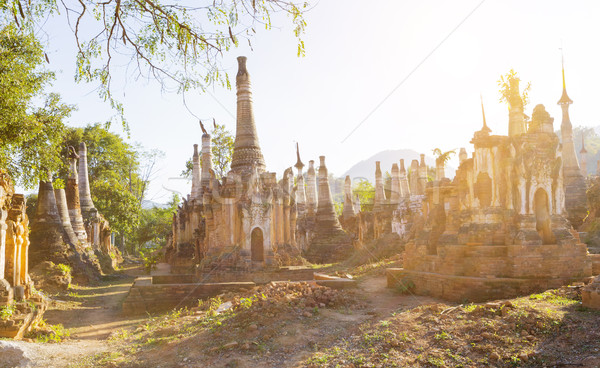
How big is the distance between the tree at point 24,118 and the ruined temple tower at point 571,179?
2038 centimetres

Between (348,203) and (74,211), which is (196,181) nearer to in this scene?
(74,211)

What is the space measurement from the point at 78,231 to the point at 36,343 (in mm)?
13921

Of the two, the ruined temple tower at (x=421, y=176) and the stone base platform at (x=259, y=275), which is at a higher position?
the ruined temple tower at (x=421, y=176)

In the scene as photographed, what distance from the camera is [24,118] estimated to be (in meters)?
9.33

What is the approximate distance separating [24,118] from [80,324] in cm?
491

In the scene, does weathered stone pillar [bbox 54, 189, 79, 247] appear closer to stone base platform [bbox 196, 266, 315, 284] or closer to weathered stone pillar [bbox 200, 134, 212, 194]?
weathered stone pillar [bbox 200, 134, 212, 194]

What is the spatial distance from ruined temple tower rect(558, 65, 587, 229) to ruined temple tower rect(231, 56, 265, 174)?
14348mm

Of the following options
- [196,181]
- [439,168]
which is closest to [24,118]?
[196,181]

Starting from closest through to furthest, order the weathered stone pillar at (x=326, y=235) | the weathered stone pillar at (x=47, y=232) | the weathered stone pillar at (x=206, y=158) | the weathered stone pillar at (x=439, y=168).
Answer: the weathered stone pillar at (x=47, y=232), the weathered stone pillar at (x=206, y=158), the weathered stone pillar at (x=326, y=235), the weathered stone pillar at (x=439, y=168)

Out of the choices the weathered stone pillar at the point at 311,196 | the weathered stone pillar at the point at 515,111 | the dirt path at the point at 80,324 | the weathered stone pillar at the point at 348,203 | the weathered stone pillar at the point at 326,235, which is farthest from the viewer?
the weathered stone pillar at the point at 348,203

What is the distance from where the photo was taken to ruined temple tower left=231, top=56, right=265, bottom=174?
17.6 m

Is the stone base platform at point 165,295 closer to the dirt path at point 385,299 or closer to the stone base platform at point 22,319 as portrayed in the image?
the stone base platform at point 22,319

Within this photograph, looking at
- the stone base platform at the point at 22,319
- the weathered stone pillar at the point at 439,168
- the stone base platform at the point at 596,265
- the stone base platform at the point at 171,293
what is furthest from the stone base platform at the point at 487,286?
the weathered stone pillar at the point at 439,168

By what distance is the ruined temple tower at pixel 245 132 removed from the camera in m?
17.6
